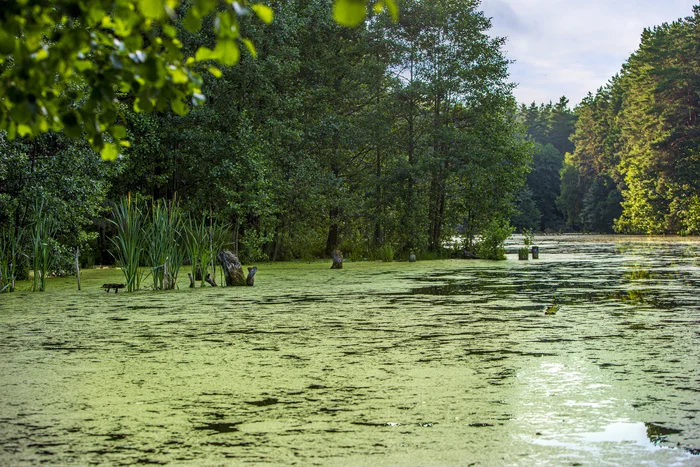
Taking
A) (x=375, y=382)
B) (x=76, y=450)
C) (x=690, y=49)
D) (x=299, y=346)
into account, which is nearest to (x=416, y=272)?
(x=299, y=346)

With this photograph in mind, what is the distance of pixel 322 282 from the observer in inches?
475

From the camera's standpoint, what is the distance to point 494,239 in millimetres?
19188

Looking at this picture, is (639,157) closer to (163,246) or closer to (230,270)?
(230,270)

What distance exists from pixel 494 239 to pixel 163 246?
1071cm

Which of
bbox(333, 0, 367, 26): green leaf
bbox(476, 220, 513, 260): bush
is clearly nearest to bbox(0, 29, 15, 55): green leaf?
bbox(333, 0, 367, 26): green leaf

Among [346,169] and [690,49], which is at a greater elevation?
[690,49]

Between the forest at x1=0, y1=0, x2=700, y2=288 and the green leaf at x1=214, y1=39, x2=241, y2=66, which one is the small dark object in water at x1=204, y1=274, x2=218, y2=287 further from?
the green leaf at x1=214, y1=39, x2=241, y2=66

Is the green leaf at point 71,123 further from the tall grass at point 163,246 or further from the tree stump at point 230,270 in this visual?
the tree stump at point 230,270

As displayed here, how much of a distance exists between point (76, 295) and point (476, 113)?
1312 cm

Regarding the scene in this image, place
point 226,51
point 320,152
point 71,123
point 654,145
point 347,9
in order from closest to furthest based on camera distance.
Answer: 1. point 347,9
2. point 226,51
3. point 71,123
4. point 320,152
5. point 654,145

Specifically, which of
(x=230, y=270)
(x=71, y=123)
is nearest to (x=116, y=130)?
(x=71, y=123)

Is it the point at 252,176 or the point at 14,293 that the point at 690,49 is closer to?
the point at 252,176

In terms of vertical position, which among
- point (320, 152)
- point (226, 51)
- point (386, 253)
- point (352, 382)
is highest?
point (320, 152)

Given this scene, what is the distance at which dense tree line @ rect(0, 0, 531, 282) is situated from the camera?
17531mm
